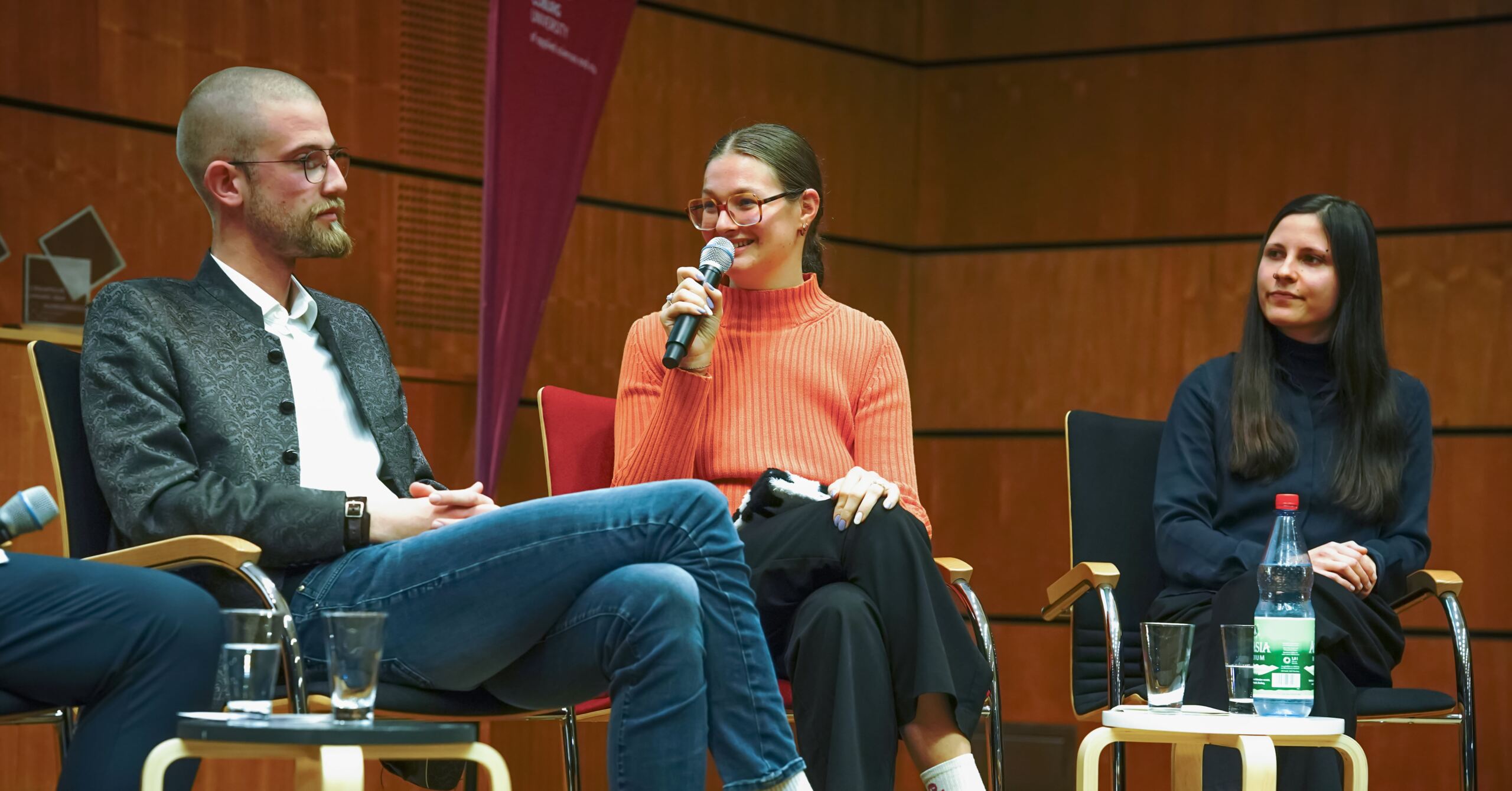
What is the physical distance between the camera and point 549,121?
10.6ft

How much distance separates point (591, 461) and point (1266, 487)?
3.96ft

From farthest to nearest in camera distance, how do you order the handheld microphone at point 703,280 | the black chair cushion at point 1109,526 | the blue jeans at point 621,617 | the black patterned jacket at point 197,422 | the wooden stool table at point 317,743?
the black chair cushion at point 1109,526 < the handheld microphone at point 703,280 < the black patterned jacket at point 197,422 < the blue jeans at point 621,617 < the wooden stool table at point 317,743

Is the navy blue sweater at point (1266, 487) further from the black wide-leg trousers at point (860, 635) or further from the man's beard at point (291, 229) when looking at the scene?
the man's beard at point (291, 229)

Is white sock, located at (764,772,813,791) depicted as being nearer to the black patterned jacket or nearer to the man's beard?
the black patterned jacket

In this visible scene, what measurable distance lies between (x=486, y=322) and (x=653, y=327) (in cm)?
68

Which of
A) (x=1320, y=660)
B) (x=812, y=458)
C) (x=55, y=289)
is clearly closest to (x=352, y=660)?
(x=812, y=458)

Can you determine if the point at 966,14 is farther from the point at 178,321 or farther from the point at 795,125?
the point at 178,321

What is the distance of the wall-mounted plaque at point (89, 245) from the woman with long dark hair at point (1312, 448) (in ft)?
6.86

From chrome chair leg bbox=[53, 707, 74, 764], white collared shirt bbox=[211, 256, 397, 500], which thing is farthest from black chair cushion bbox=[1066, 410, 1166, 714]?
chrome chair leg bbox=[53, 707, 74, 764]

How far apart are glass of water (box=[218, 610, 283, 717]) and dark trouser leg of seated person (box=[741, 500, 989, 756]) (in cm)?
86

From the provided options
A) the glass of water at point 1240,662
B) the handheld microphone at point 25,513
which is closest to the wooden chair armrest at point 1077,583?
the glass of water at point 1240,662

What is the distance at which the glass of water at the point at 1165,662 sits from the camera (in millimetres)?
2197

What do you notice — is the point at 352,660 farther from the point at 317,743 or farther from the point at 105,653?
the point at 105,653

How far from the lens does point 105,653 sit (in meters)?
1.70
